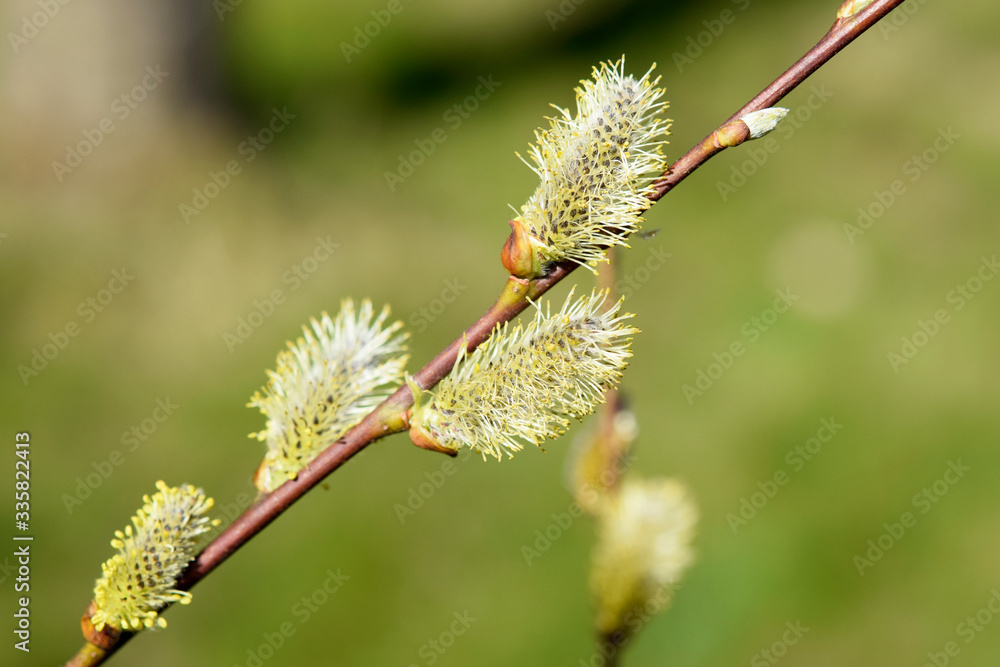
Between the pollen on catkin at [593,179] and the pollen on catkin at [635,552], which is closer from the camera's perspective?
the pollen on catkin at [593,179]

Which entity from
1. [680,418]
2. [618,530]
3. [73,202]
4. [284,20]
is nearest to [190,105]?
[73,202]

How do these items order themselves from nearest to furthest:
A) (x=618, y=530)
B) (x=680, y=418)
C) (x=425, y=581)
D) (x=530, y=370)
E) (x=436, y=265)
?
1. (x=530, y=370)
2. (x=618, y=530)
3. (x=425, y=581)
4. (x=680, y=418)
5. (x=436, y=265)

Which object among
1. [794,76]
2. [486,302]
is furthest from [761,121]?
[486,302]

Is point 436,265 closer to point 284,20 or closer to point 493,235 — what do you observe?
point 493,235

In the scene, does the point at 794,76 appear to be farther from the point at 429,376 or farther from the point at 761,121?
the point at 429,376

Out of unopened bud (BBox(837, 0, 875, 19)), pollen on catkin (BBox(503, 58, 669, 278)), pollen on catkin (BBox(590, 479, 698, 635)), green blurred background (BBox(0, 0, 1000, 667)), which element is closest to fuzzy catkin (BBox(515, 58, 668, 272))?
pollen on catkin (BBox(503, 58, 669, 278))

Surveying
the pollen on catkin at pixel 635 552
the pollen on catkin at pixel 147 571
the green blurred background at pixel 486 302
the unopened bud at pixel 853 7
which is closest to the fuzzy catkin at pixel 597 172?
the unopened bud at pixel 853 7

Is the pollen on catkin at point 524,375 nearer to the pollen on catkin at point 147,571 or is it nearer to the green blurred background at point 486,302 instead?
the pollen on catkin at point 147,571
